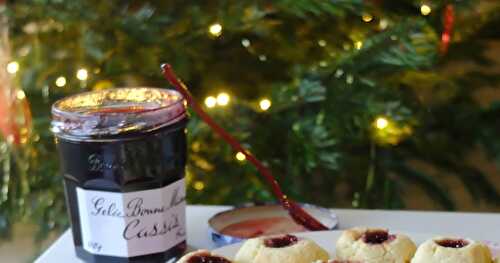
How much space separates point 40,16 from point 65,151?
1.71 feet

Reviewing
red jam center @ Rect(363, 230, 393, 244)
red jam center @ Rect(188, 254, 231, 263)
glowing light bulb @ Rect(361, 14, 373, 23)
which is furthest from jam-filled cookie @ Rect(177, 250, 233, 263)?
glowing light bulb @ Rect(361, 14, 373, 23)

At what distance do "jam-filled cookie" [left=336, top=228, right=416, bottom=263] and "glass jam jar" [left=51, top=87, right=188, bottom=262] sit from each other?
0.15 metres

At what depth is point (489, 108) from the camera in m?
1.39

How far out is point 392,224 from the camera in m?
0.78

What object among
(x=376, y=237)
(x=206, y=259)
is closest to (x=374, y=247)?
(x=376, y=237)

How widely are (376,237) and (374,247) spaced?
2 cm

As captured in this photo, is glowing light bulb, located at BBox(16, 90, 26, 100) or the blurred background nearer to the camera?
the blurred background

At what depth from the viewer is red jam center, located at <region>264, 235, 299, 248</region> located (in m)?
0.63

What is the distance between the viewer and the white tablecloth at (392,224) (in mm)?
736

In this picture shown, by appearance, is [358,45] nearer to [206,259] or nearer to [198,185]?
[198,185]

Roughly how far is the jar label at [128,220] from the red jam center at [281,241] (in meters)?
0.10

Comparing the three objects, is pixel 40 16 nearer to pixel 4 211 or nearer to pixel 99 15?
pixel 99 15

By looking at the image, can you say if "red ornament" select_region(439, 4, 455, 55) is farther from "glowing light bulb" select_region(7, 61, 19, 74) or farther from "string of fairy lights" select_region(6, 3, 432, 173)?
"glowing light bulb" select_region(7, 61, 19, 74)

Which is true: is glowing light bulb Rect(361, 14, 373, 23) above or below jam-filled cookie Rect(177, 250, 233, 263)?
above
